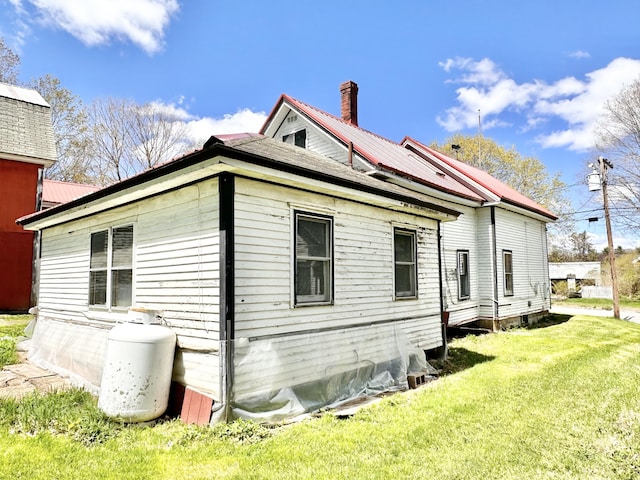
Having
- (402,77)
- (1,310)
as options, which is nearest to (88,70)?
(1,310)

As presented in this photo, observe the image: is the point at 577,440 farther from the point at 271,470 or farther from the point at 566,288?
the point at 566,288

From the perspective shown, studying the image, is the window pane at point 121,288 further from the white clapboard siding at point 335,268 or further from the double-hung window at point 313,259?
the double-hung window at point 313,259

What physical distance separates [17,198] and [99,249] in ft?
33.2

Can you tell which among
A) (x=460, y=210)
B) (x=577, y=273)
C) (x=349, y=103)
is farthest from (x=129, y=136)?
(x=577, y=273)

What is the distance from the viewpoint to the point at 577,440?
182 inches

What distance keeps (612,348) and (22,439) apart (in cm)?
1258

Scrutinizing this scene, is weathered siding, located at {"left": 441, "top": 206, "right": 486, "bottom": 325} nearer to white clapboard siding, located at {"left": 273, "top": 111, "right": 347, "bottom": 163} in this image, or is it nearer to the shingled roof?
white clapboard siding, located at {"left": 273, "top": 111, "right": 347, "bottom": 163}

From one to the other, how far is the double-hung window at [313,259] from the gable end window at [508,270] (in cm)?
993

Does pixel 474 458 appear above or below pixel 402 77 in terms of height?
below

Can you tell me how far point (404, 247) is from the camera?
8250 mm

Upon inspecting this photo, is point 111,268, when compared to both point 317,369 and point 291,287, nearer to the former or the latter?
point 291,287

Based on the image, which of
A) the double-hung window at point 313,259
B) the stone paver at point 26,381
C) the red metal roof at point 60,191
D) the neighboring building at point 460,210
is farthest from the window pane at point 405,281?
the red metal roof at point 60,191

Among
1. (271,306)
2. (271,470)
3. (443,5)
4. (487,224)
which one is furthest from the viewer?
(487,224)

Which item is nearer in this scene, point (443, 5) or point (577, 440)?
point (577, 440)
